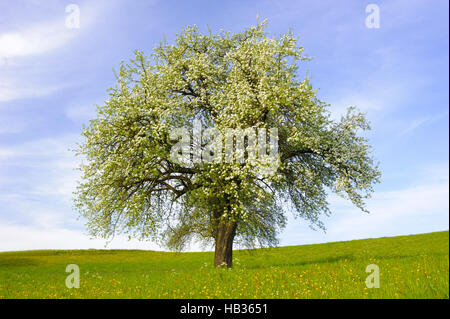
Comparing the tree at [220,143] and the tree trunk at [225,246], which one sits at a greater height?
the tree at [220,143]

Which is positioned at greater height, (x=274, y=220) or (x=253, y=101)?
(x=253, y=101)

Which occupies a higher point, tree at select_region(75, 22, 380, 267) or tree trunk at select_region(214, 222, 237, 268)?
tree at select_region(75, 22, 380, 267)

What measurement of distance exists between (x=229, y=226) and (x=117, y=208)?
6765 millimetres

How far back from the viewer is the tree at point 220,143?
19.9 m

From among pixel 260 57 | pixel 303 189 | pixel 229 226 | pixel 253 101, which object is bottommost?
pixel 229 226

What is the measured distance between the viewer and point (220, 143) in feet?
64.8

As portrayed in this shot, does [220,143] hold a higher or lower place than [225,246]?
higher

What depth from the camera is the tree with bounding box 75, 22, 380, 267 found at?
65.2 ft
